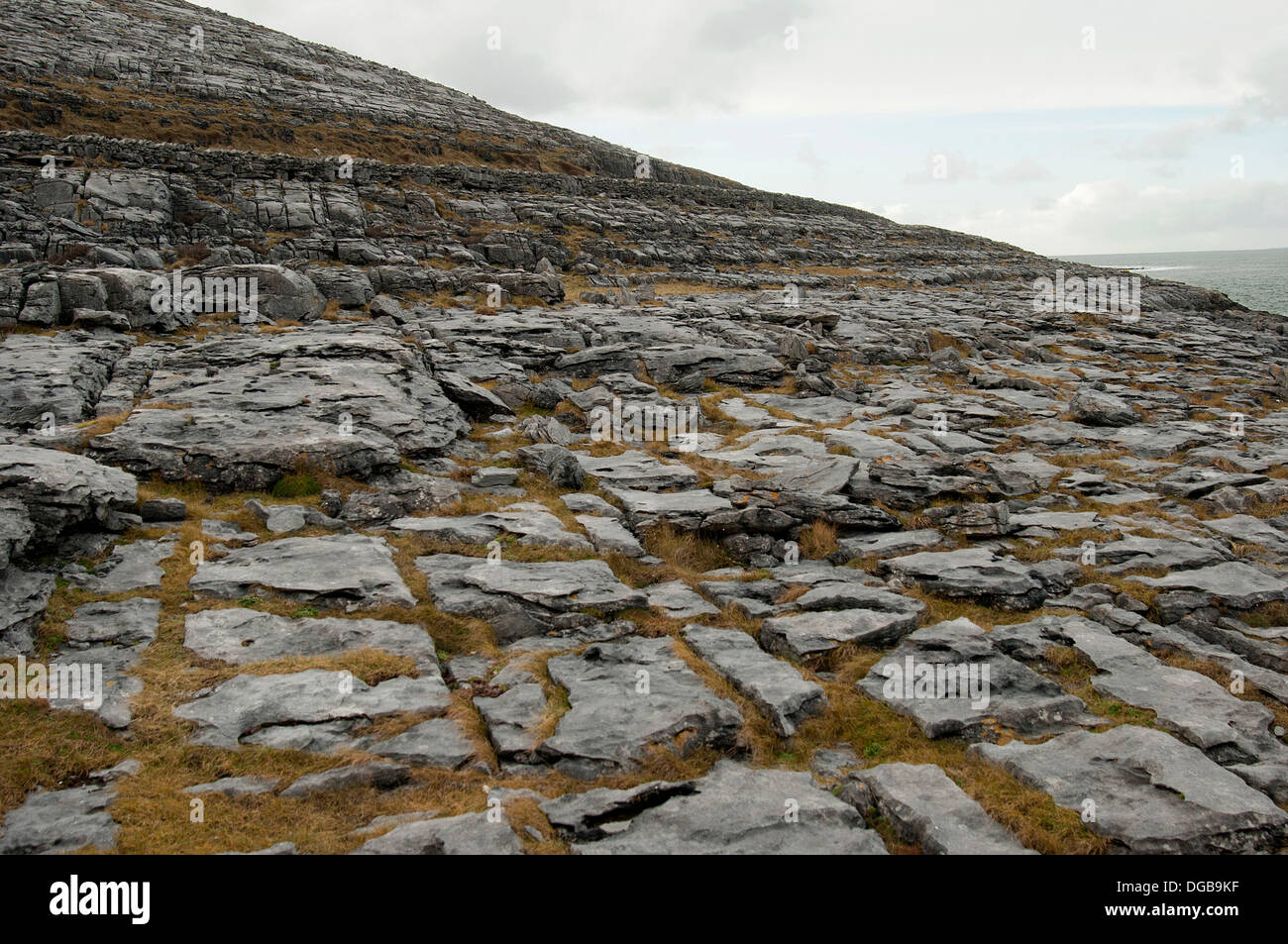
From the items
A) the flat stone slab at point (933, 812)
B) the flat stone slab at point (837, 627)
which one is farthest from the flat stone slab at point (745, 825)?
the flat stone slab at point (837, 627)

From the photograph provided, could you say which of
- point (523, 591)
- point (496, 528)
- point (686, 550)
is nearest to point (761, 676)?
point (523, 591)

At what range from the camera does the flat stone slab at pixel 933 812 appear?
687cm

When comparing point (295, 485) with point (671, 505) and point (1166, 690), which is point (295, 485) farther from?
point (1166, 690)

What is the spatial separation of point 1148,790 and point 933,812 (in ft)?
8.02

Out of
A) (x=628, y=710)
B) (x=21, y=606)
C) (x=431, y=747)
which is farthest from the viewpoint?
(x=21, y=606)

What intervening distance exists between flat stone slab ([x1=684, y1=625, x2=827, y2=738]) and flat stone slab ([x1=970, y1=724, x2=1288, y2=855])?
6.49 ft

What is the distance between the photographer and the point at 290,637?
32.0ft

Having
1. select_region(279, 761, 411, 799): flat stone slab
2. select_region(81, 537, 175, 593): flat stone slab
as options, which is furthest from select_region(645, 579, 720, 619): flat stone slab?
select_region(81, 537, 175, 593): flat stone slab

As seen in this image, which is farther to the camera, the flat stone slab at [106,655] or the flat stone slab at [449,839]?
the flat stone slab at [106,655]

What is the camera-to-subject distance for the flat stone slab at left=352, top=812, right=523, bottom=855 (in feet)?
20.9

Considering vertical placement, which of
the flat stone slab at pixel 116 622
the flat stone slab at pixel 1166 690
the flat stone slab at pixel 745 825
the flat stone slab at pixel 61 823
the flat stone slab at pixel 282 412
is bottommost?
the flat stone slab at pixel 745 825

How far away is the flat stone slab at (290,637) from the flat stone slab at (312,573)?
0.55 meters

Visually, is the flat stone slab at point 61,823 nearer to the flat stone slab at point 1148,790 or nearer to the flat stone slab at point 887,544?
the flat stone slab at point 1148,790
